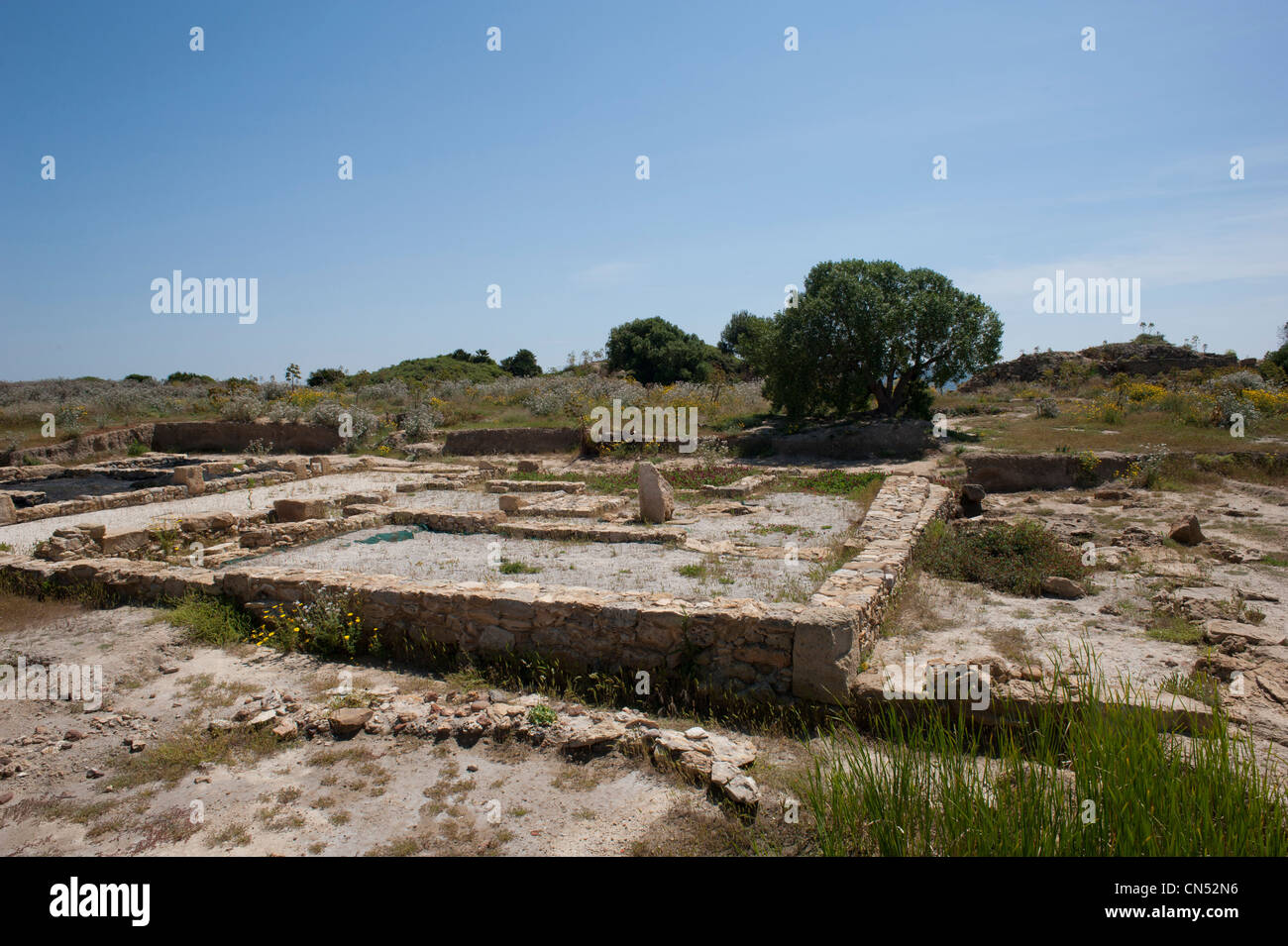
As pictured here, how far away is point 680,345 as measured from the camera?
41312mm

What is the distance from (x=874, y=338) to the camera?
65.2 ft

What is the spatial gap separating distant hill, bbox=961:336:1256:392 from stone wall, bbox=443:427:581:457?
20004 millimetres

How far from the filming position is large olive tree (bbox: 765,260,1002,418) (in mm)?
19578

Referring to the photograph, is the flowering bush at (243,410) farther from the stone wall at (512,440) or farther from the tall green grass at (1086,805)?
the tall green grass at (1086,805)

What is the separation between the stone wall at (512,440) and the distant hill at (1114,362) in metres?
20.0

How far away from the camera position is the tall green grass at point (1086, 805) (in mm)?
2488

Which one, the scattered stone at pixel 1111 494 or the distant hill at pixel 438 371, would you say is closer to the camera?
the scattered stone at pixel 1111 494

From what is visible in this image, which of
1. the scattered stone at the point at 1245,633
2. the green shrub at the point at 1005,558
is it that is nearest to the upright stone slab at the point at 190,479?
the green shrub at the point at 1005,558

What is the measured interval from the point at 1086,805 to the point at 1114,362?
3620 centimetres

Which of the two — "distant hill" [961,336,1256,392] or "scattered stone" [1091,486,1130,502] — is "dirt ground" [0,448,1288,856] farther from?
"distant hill" [961,336,1256,392]

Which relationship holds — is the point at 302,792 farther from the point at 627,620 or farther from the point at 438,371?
the point at 438,371

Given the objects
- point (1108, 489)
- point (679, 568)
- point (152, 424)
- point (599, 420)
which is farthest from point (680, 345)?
point (679, 568)

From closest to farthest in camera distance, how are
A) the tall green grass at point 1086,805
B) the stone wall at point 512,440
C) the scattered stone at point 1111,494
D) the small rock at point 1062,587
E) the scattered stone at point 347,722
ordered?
the tall green grass at point 1086,805
the scattered stone at point 347,722
the small rock at point 1062,587
the scattered stone at point 1111,494
the stone wall at point 512,440
